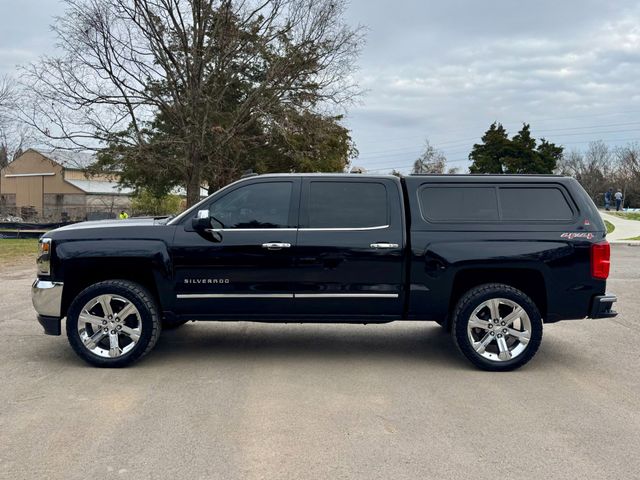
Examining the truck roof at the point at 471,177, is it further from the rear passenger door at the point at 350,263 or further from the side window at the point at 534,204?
the rear passenger door at the point at 350,263

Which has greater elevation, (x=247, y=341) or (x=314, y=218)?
(x=314, y=218)

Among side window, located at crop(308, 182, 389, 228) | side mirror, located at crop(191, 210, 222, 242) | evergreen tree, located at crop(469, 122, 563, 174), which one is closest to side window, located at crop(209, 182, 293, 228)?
side mirror, located at crop(191, 210, 222, 242)

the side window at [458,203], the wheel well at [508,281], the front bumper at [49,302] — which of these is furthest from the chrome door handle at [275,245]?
the front bumper at [49,302]

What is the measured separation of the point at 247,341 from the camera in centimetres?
699

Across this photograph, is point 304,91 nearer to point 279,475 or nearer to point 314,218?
point 314,218

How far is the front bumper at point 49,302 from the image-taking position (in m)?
5.82

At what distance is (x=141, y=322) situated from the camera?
5.75m

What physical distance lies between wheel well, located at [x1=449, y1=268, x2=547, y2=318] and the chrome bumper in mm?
4043

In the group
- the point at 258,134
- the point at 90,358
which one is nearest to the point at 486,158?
the point at 258,134

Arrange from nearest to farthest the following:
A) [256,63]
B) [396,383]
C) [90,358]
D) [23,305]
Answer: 1. [396,383]
2. [90,358]
3. [23,305]
4. [256,63]

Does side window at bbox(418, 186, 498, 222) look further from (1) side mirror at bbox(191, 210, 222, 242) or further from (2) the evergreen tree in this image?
(2) the evergreen tree

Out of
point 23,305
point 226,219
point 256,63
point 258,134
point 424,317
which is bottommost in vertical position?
point 23,305

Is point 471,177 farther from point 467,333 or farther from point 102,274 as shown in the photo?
point 102,274

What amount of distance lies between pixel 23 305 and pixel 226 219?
5.24 metres
